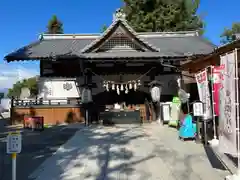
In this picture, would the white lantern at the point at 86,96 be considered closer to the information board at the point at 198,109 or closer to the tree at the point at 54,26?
the information board at the point at 198,109

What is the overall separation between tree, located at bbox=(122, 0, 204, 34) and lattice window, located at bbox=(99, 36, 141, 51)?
47.9ft

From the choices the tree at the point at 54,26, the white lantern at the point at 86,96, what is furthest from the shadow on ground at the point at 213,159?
the tree at the point at 54,26

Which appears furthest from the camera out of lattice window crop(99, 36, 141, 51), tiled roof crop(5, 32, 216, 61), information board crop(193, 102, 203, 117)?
lattice window crop(99, 36, 141, 51)

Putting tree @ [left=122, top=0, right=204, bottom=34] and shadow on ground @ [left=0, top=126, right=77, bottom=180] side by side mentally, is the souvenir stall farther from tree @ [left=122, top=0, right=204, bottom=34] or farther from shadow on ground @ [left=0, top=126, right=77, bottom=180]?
tree @ [left=122, top=0, right=204, bottom=34]

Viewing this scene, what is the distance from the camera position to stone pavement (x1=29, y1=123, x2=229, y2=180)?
618 centimetres

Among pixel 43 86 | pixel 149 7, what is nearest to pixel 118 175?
pixel 43 86

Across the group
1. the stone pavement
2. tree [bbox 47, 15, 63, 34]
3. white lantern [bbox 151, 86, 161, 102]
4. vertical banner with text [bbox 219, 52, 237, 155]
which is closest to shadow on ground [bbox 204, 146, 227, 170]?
the stone pavement

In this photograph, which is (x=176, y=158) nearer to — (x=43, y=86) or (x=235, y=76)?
(x=235, y=76)

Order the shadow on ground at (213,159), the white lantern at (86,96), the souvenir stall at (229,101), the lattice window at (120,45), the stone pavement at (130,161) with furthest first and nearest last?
1. the lattice window at (120,45)
2. the white lantern at (86,96)
3. the shadow on ground at (213,159)
4. the stone pavement at (130,161)
5. the souvenir stall at (229,101)

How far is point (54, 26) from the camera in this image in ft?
137

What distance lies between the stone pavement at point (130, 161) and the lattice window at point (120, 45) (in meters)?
6.91

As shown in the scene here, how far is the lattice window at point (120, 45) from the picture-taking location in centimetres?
1595

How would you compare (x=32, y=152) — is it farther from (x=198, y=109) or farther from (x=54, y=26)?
(x=54, y=26)

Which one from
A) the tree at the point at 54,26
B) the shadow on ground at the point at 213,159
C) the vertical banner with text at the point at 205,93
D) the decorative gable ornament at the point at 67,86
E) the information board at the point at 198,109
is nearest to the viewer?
the shadow on ground at the point at 213,159
